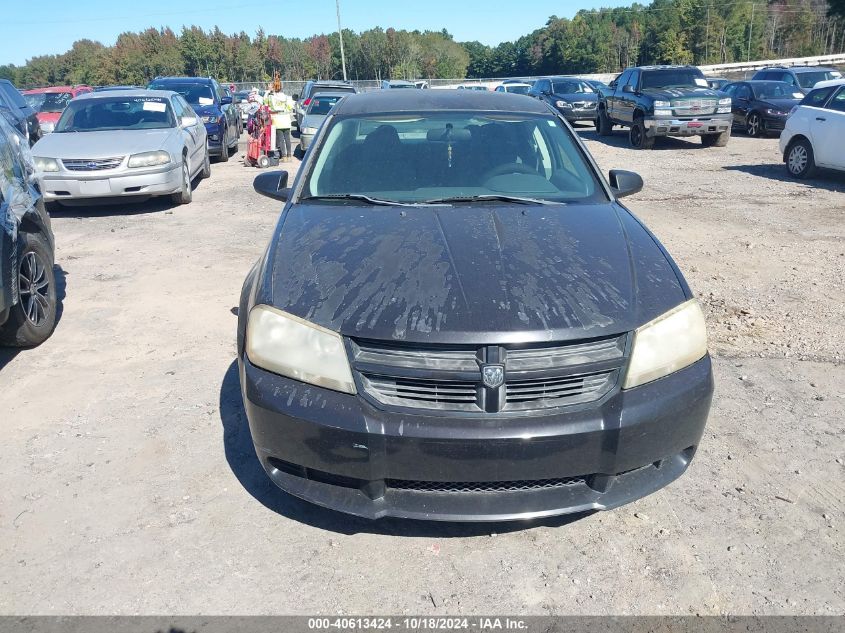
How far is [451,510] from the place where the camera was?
8.37ft

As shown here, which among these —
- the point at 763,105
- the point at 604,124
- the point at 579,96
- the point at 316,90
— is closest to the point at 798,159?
the point at 763,105

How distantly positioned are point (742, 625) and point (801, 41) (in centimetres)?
10316

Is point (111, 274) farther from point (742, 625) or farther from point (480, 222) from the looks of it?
point (742, 625)

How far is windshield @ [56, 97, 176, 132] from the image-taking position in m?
10.5

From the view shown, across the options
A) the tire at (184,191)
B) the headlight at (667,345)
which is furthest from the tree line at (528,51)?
the headlight at (667,345)

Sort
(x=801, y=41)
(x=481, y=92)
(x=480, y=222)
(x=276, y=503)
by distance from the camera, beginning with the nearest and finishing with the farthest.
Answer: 1. (x=276, y=503)
2. (x=480, y=222)
3. (x=481, y=92)
4. (x=801, y=41)

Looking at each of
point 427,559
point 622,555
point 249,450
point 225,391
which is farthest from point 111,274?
point 622,555

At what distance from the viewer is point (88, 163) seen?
9164 millimetres

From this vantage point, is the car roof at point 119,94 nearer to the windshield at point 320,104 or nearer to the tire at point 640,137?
the windshield at point 320,104

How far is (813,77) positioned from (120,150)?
61.3ft

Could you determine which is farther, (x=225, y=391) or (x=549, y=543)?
(x=225, y=391)

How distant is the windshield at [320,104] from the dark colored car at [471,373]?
14.2m

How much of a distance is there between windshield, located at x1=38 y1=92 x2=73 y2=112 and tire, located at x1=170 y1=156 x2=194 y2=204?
11603mm

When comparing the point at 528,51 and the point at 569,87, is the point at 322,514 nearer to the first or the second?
the point at 569,87
